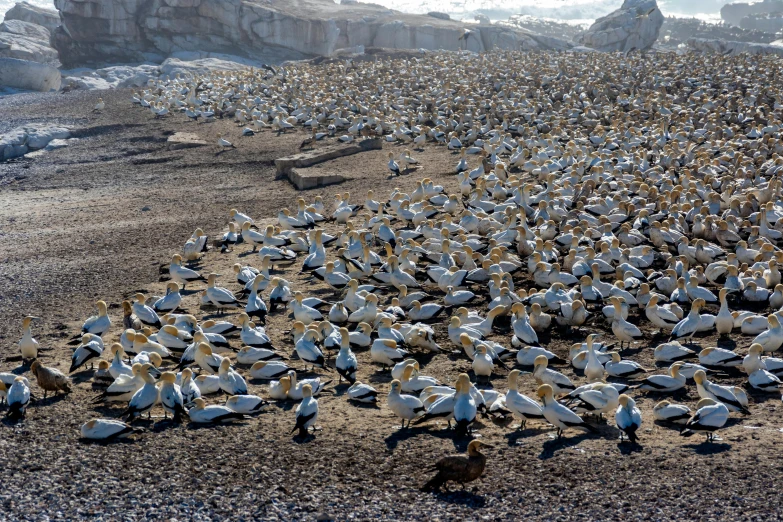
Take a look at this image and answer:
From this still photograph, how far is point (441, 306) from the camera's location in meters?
11.0

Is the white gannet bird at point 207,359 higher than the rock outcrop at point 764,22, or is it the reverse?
the rock outcrop at point 764,22

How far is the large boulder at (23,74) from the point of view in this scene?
1460 inches

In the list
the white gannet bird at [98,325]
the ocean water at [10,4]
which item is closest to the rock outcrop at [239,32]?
the ocean water at [10,4]

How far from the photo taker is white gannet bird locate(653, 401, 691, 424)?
7.56 metres

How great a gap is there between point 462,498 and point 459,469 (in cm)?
21

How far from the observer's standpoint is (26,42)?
1737 inches

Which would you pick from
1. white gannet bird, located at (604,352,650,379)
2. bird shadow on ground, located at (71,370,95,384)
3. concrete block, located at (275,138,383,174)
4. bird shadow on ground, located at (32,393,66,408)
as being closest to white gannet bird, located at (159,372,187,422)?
bird shadow on ground, located at (32,393,66,408)

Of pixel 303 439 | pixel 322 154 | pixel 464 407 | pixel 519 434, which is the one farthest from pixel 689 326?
pixel 322 154

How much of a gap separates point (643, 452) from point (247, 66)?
4000cm

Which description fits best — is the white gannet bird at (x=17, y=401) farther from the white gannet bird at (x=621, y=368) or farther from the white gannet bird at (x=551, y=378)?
the white gannet bird at (x=621, y=368)

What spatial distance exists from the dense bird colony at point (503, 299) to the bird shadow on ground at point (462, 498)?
→ 11 centimetres

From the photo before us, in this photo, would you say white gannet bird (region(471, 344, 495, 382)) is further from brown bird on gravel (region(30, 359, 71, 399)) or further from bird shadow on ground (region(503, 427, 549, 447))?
brown bird on gravel (region(30, 359, 71, 399))

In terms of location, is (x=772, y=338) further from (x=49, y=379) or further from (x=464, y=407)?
(x=49, y=379)

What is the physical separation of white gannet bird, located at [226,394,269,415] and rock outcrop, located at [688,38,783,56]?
39348 mm
